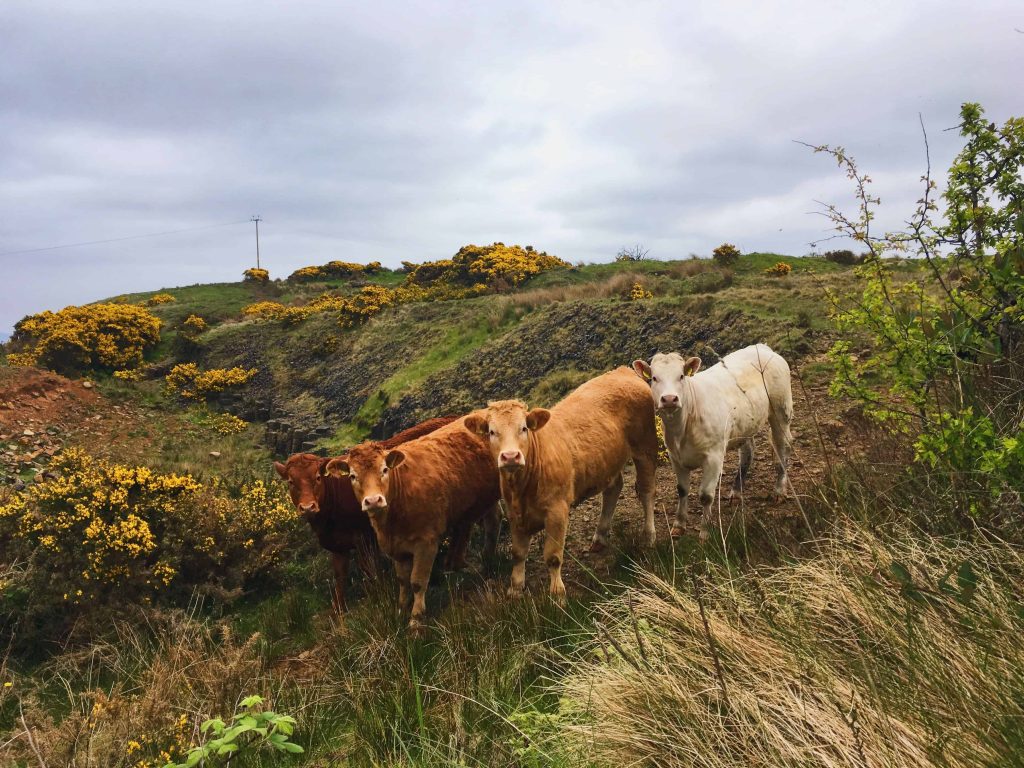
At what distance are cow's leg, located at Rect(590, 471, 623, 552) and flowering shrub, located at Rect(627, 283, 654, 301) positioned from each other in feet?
36.9

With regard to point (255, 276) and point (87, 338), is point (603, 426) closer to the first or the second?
point (87, 338)

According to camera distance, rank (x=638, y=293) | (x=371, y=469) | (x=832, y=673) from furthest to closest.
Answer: (x=638, y=293) < (x=371, y=469) < (x=832, y=673)

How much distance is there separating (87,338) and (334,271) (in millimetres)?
22560

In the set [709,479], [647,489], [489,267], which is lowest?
[647,489]

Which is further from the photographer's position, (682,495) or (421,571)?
(682,495)

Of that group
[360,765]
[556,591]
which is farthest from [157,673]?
[556,591]

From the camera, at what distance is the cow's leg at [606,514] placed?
7.00 metres

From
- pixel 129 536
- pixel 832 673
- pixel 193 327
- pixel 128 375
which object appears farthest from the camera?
pixel 193 327

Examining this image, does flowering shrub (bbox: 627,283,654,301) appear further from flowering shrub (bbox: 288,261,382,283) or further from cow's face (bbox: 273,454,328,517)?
flowering shrub (bbox: 288,261,382,283)

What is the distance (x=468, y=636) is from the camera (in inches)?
192

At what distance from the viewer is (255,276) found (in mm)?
47438

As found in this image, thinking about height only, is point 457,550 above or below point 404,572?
below

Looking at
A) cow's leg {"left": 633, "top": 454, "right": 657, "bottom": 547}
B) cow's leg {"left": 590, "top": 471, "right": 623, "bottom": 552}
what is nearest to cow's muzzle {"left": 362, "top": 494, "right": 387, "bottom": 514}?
cow's leg {"left": 590, "top": 471, "right": 623, "bottom": 552}

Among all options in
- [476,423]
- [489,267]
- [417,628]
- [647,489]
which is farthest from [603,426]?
[489,267]
